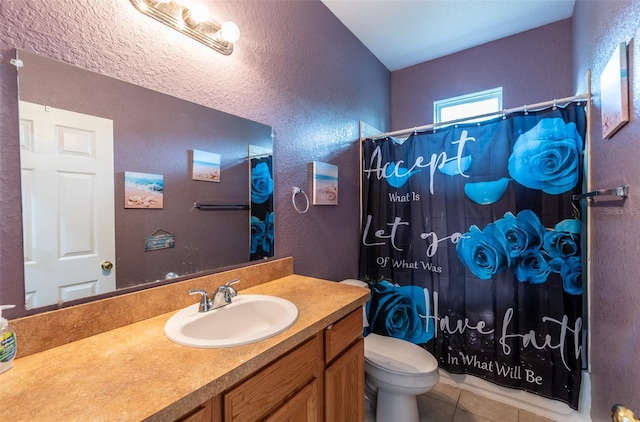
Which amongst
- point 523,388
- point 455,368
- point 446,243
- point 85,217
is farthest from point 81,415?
point 523,388

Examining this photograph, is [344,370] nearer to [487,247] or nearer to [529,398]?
[487,247]

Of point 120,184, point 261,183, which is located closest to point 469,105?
point 261,183

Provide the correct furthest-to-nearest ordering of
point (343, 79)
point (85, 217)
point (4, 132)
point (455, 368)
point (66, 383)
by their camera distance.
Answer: point (343, 79), point (455, 368), point (85, 217), point (4, 132), point (66, 383)

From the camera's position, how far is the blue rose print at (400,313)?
2061 mm

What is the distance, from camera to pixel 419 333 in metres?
2.07

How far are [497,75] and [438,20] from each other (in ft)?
Answer: 2.48

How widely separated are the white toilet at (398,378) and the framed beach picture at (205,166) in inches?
51.6

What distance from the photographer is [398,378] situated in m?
1.47

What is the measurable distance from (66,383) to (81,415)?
16 cm

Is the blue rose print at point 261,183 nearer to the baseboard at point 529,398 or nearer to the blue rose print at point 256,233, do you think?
the blue rose print at point 256,233

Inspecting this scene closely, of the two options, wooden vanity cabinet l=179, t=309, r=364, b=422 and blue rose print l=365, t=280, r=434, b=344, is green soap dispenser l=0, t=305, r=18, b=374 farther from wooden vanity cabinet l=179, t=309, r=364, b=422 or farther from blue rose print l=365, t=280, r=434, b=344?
blue rose print l=365, t=280, r=434, b=344

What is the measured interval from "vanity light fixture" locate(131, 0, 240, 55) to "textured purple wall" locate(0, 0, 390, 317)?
30 millimetres

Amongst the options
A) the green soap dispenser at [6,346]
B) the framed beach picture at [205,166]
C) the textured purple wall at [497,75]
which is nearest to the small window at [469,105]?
the textured purple wall at [497,75]

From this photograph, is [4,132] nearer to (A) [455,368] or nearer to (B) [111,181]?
(B) [111,181]
